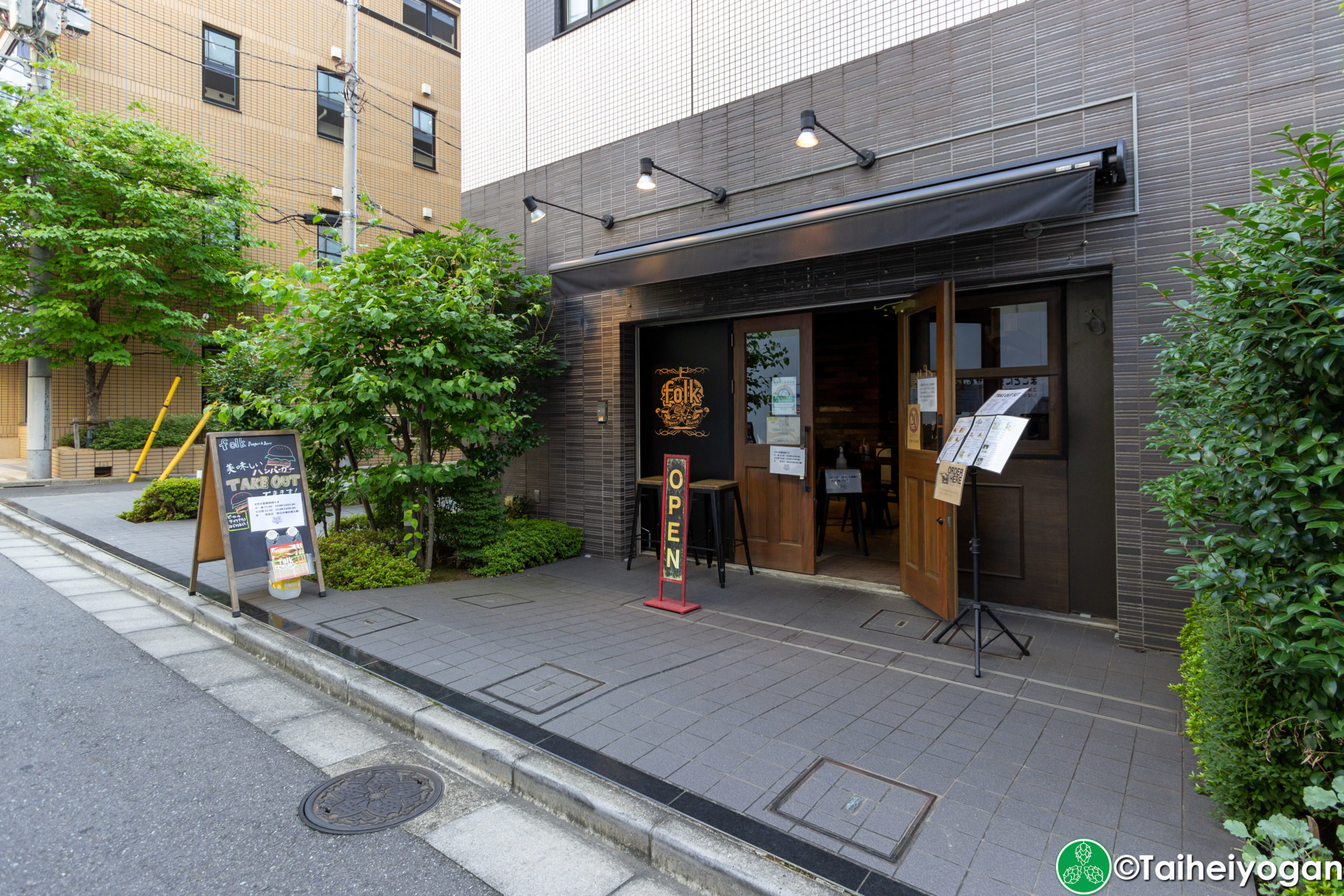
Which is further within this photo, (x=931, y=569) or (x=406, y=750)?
(x=931, y=569)

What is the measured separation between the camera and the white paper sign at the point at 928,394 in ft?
16.9

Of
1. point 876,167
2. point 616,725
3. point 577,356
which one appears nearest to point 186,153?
point 577,356

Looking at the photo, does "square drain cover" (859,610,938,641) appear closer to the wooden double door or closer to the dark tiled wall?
the wooden double door

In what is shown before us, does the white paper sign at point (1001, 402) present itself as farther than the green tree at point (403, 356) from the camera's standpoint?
No

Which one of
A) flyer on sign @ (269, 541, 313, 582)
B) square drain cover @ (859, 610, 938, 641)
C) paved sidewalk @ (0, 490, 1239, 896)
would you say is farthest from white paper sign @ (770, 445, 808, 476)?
flyer on sign @ (269, 541, 313, 582)

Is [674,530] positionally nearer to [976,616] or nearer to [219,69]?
[976,616]

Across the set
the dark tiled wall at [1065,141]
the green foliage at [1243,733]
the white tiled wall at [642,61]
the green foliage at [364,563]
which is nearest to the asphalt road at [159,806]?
the green foliage at [364,563]

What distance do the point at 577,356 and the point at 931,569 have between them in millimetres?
4858

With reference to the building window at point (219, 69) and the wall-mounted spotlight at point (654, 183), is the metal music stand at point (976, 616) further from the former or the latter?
the building window at point (219, 69)

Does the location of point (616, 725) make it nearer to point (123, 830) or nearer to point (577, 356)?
point (123, 830)

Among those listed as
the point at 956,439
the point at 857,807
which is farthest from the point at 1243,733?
the point at 956,439

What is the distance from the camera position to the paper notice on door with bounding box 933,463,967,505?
4410mm

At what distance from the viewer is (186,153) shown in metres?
15.6

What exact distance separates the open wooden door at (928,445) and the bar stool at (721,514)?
64.2 inches
